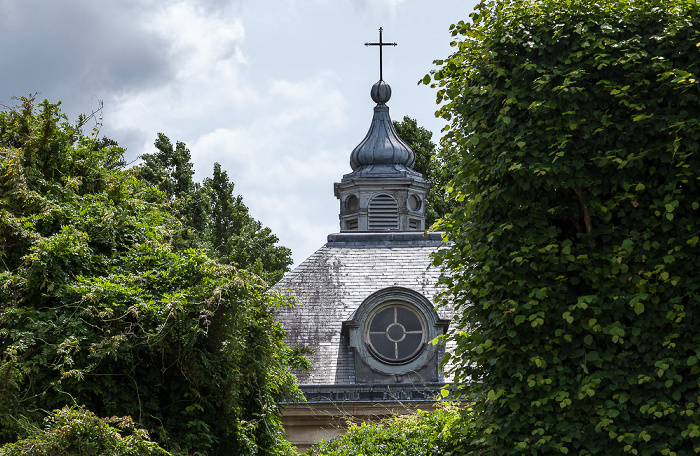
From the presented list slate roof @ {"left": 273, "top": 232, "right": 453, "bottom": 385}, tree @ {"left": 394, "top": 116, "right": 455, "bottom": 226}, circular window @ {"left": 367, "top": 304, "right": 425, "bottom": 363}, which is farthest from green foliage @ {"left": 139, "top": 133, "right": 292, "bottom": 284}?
circular window @ {"left": 367, "top": 304, "right": 425, "bottom": 363}

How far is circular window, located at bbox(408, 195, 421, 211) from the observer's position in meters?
30.6

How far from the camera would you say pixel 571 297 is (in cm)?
1012

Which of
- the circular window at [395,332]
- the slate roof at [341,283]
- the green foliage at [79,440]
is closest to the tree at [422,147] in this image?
the slate roof at [341,283]

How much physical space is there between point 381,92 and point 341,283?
10353mm

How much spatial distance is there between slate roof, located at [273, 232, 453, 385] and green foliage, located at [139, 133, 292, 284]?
9219mm

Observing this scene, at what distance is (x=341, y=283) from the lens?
24.4 metres

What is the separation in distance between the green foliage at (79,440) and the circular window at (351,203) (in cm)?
1850

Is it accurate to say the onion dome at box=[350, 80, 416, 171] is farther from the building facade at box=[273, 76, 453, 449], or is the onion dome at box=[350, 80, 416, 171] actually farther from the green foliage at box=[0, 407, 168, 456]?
the green foliage at box=[0, 407, 168, 456]

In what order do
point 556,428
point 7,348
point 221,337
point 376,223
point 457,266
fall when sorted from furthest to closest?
point 376,223 → point 221,337 → point 7,348 → point 457,266 → point 556,428

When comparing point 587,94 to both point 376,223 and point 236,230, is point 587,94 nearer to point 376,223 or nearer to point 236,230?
point 376,223

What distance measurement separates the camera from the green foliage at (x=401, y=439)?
13.9 metres

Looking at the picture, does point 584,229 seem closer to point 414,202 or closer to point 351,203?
point 414,202

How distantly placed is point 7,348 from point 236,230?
2573cm

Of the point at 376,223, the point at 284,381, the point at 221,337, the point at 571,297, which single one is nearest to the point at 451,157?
the point at 571,297
